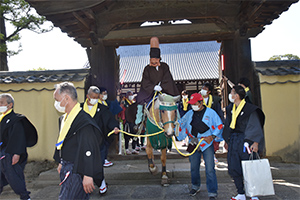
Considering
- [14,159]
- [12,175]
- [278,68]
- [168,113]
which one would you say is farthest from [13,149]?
[278,68]

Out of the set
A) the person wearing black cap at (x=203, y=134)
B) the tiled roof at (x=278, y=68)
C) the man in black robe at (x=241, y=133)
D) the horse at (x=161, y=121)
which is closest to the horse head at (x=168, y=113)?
the horse at (x=161, y=121)

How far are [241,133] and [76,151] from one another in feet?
9.07

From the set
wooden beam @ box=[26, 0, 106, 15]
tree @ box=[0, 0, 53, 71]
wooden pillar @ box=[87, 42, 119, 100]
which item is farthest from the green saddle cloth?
tree @ box=[0, 0, 53, 71]

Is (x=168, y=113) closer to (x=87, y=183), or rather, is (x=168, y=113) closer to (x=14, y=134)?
(x=87, y=183)

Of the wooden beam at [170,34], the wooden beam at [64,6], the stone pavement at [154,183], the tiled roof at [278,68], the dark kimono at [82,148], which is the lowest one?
the stone pavement at [154,183]

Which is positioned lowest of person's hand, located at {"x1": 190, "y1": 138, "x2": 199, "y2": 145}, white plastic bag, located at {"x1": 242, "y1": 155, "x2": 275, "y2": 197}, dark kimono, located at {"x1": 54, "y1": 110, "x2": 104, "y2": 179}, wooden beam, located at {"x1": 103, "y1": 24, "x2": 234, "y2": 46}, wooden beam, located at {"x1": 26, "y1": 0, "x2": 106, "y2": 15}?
white plastic bag, located at {"x1": 242, "y1": 155, "x2": 275, "y2": 197}

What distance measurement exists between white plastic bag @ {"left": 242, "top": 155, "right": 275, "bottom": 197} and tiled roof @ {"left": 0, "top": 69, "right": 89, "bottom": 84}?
16.1 feet

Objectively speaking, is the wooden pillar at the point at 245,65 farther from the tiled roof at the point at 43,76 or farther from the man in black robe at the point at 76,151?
the man in black robe at the point at 76,151

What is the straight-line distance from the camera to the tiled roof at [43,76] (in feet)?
21.7

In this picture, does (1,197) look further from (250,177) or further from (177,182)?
(250,177)

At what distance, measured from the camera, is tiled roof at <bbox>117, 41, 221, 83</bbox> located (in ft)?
52.6

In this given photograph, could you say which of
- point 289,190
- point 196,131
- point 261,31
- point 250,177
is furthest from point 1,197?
point 261,31

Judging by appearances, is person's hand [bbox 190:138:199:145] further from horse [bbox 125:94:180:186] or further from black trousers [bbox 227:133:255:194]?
black trousers [bbox 227:133:255:194]

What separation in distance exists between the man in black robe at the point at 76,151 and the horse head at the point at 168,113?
1.85 meters
